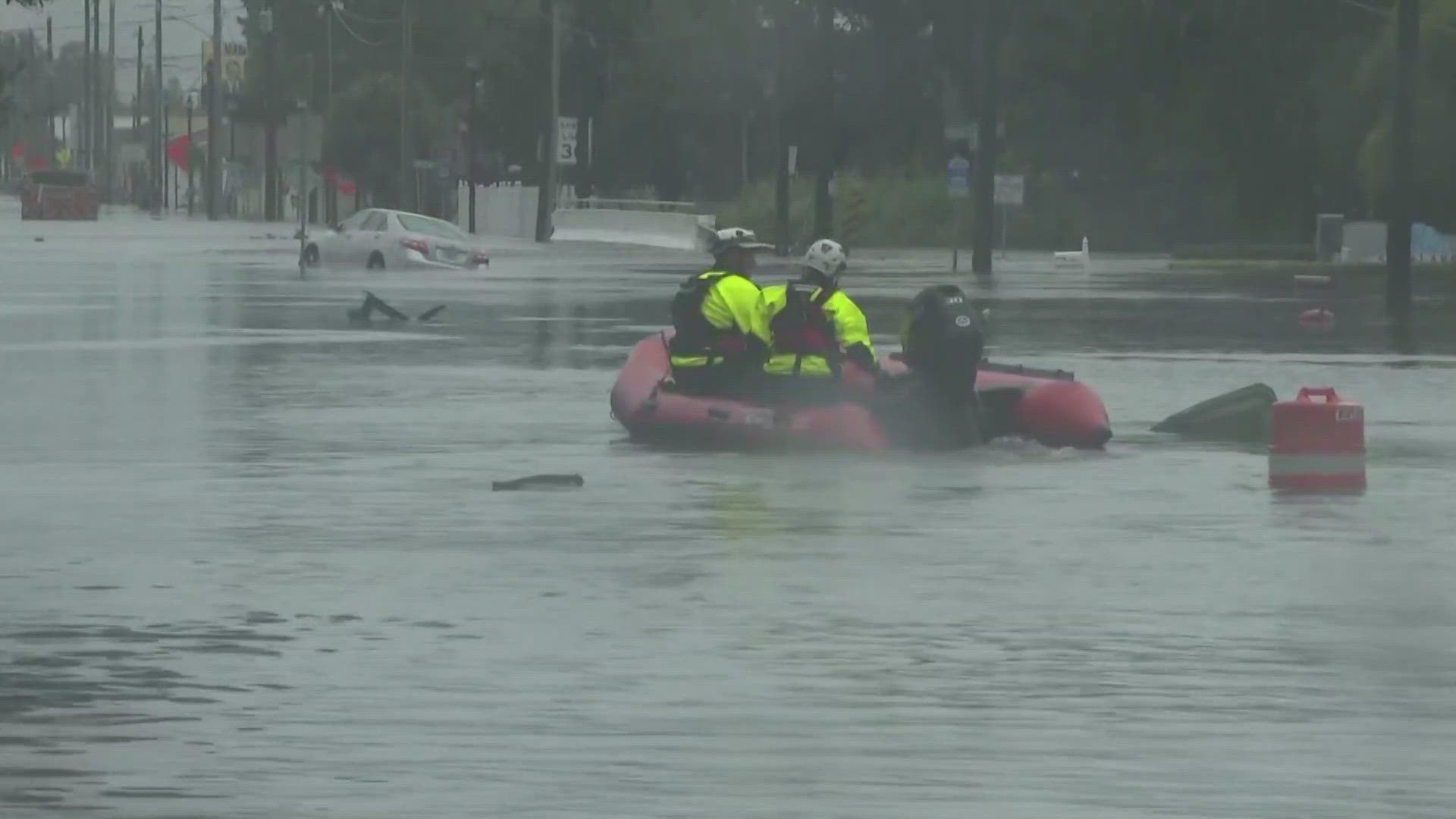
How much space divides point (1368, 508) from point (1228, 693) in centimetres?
719

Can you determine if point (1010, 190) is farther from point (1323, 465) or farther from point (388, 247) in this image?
point (1323, 465)

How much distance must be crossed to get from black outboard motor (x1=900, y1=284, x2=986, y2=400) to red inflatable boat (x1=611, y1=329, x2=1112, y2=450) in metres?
0.50

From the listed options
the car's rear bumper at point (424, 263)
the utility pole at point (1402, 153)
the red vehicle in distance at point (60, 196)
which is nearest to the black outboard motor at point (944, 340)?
the utility pole at point (1402, 153)

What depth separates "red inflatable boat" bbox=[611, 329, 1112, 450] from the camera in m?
21.7

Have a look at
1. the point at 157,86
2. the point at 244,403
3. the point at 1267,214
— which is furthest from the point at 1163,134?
the point at 157,86

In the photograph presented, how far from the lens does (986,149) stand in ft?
212

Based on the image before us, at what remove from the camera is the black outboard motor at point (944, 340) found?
2114 cm

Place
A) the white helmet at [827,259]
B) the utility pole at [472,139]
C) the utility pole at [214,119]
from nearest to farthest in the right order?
the white helmet at [827,259]
the utility pole at [472,139]
the utility pole at [214,119]

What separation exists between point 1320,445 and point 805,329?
3224mm

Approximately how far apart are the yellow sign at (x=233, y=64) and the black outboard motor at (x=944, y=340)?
144m

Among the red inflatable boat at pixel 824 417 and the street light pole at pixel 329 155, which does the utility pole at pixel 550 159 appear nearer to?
the street light pole at pixel 329 155

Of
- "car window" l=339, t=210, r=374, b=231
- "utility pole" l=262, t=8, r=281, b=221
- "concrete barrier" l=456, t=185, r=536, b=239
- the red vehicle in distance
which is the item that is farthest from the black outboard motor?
"utility pole" l=262, t=8, r=281, b=221

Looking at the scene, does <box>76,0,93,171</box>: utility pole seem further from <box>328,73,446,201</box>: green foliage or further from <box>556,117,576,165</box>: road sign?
<box>556,117,576,165</box>: road sign

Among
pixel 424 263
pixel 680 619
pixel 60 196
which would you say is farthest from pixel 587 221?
pixel 680 619
